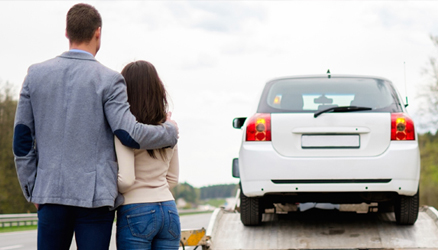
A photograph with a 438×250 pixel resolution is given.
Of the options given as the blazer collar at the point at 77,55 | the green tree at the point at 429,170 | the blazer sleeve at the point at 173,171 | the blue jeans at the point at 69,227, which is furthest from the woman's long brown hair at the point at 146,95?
the green tree at the point at 429,170

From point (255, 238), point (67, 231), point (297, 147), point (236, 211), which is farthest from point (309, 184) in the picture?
point (67, 231)

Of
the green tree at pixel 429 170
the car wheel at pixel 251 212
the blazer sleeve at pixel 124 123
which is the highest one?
the blazer sleeve at pixel 124 123

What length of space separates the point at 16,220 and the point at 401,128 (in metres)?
21.5

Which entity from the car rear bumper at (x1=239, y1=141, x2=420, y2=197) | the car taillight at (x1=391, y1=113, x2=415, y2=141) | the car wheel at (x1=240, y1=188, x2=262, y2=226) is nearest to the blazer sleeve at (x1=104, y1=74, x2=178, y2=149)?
the car rear bumper at (x1=239, y1=141, x2=420, y2=197)

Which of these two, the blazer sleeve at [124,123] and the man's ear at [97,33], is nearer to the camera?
the blazer sleeve at [124,123]

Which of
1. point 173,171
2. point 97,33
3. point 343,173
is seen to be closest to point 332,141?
point 343,173

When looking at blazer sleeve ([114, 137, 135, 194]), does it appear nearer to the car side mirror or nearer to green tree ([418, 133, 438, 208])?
the car side mirror

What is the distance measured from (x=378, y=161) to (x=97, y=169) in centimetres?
306

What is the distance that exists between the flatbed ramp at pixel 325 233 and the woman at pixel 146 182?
78.4 inches

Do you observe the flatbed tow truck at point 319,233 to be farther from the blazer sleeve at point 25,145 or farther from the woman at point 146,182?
the blazer sleeve at point 25,145

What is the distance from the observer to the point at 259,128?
5383 millimetres

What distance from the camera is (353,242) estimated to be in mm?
4992

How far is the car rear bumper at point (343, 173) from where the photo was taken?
5.12m

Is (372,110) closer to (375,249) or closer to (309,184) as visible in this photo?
(309,184)
